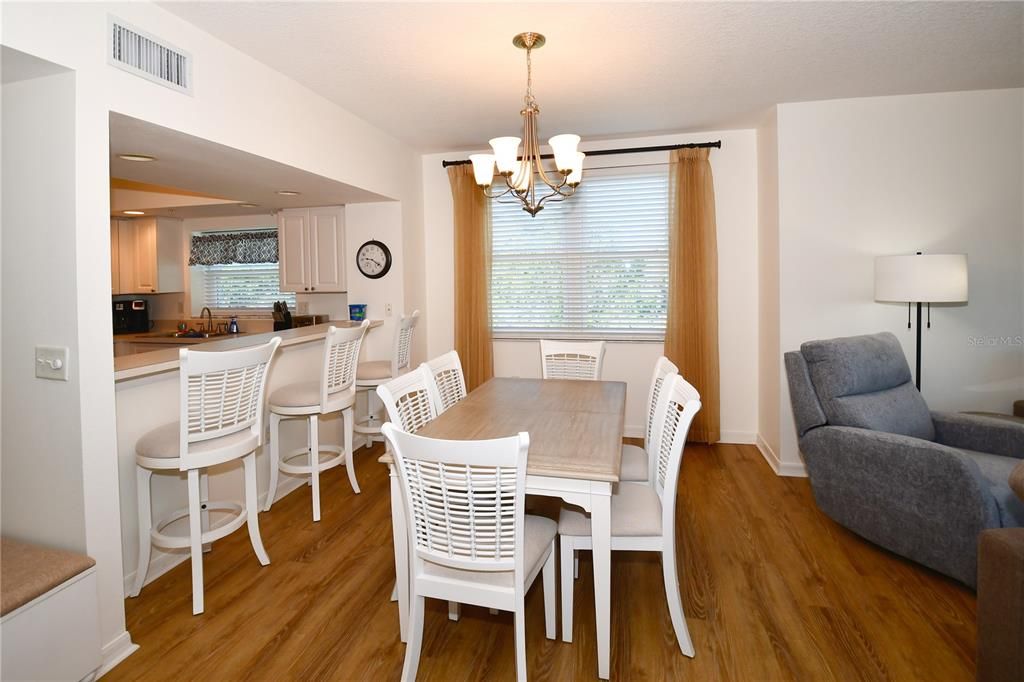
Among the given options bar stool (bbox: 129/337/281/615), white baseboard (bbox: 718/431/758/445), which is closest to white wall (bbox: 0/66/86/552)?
bar stool (bbox: 129/337/281/615)

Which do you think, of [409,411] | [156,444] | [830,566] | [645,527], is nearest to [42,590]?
[156,444]

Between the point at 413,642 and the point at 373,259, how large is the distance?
344 cm

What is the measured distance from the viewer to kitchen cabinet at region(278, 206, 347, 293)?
484 cm

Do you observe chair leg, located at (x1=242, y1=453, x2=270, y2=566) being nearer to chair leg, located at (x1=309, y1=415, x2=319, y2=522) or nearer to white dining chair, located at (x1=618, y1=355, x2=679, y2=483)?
chair leg, located at (x1=309, y1=415, x2=319, y2=522)

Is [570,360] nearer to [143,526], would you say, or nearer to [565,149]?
[565,149]

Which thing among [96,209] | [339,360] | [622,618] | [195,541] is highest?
[96,209]

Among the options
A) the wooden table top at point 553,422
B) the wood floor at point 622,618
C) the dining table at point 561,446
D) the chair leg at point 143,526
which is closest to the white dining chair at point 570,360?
the wooden table top at point 553,422

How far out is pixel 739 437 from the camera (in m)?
4.56

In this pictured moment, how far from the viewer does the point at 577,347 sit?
3.71 m

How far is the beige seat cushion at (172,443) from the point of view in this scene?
232 cm

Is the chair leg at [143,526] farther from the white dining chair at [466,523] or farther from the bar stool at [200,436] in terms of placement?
the white dining chair at [466,523]

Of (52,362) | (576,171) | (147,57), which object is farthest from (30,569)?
(576,171)

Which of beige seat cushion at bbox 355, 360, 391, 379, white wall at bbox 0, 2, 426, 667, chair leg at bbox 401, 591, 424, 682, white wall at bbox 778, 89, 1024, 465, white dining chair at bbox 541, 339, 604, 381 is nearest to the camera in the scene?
chair leg at bbox 401, 591, 424, 682

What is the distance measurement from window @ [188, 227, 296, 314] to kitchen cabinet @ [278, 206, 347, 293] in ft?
2.53
